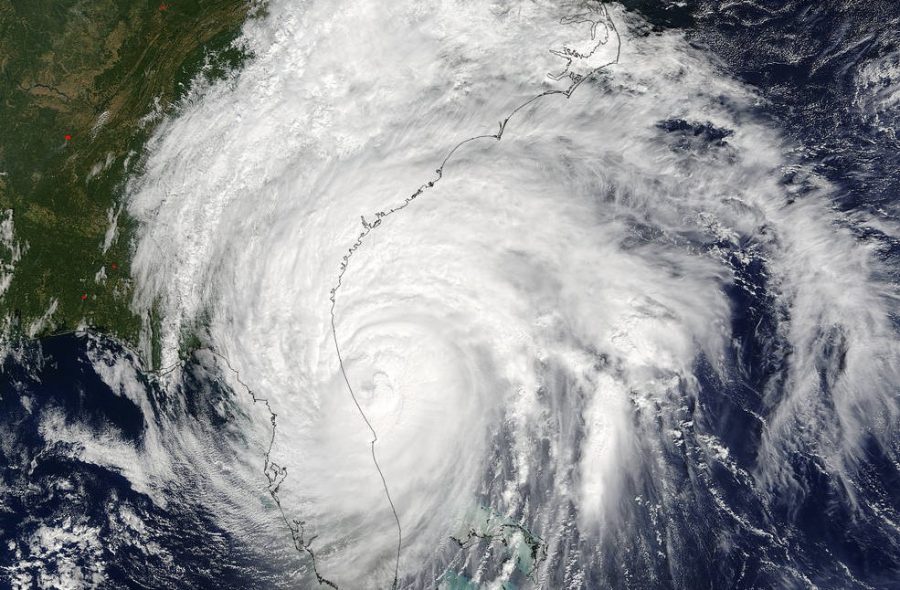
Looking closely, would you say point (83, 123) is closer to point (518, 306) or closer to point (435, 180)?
point (435, 180)

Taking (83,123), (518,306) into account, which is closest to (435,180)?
(518,306)

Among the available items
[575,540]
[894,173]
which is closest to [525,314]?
[575,540]

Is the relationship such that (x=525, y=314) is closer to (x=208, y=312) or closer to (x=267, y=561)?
(x=208, y=312)

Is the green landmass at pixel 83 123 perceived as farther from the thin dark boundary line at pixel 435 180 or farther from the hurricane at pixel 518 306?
the thin dark boundary line at pixel 435 180

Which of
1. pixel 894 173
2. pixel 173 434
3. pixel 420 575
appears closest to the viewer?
pixel 894 173

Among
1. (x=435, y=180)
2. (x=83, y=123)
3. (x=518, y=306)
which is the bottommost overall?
(x=518, y=306)

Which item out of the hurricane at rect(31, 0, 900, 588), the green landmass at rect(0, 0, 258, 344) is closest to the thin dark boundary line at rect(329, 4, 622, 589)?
the hurricane at rect(31, 0, 900, 588)

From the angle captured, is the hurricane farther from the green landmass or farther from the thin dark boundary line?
the green landmass
